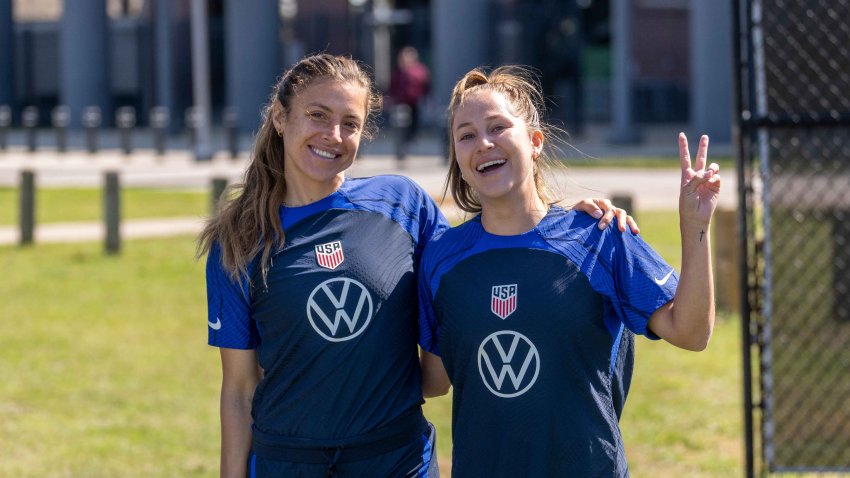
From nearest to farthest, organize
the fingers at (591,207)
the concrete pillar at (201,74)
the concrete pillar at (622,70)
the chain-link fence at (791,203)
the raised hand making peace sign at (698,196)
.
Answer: the raised hand making peace sign at (698,196) < the fingers at (591,207) < the chain-link fence at (791,203) < the concrete pillar at (201,74) < the concrete pillar at (622,70)

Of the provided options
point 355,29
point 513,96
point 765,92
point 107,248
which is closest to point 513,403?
point 513,96

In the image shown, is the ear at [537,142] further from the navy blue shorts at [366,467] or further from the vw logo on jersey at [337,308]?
the navy blue shorts at [366,467]

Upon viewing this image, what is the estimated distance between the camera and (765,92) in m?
6.21

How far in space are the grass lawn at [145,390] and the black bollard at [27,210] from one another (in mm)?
2406

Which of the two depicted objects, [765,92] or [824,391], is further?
[824,391]

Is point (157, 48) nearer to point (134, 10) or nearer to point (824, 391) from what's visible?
point (134, 10)

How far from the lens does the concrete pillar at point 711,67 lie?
26.2m

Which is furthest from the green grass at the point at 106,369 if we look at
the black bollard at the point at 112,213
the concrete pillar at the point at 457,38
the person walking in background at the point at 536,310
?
the concrete pillar at the point at 457,38

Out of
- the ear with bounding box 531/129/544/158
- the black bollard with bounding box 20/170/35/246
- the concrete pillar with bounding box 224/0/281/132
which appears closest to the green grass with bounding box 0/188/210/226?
the black bollard with bounding box 20/170/35/246

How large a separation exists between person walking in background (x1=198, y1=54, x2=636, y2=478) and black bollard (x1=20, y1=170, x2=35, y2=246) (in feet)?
41.7

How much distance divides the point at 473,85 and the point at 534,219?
1.39 ft

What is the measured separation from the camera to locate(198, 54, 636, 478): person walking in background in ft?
12.4

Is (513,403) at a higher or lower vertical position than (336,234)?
lower

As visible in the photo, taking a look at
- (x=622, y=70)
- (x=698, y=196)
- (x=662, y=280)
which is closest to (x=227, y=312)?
(x=662, y=280)
